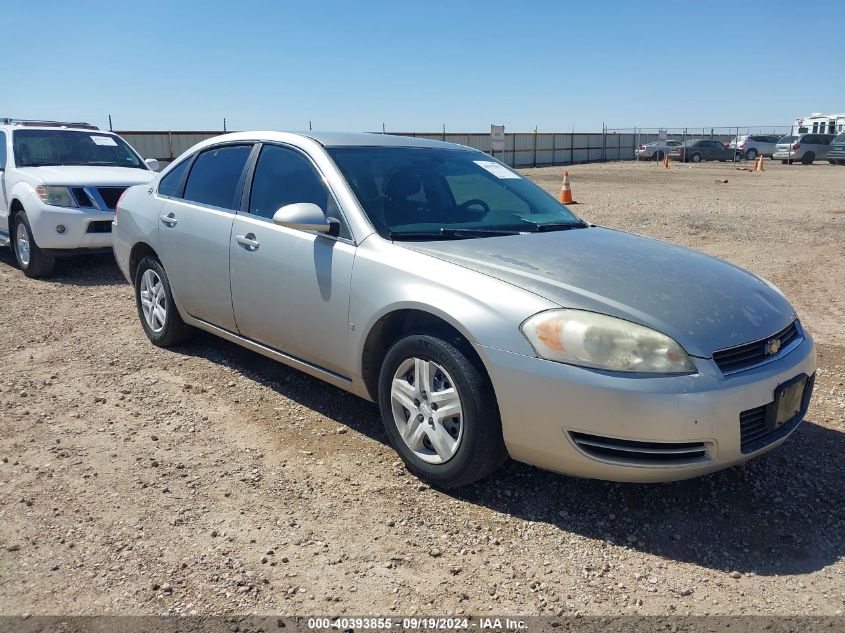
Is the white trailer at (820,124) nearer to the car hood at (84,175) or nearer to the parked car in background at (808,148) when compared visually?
the parked car in background at (808,148)

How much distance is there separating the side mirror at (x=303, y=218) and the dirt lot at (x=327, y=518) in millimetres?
1157

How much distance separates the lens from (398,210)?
158 inches

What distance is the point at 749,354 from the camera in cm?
312

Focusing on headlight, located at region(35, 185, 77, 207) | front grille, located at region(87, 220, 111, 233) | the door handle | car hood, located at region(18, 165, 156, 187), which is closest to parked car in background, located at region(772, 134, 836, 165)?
car hood, located at region(18, 165, 156, 187)

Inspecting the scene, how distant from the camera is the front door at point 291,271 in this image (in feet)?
12.6

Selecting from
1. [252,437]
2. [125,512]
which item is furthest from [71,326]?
[125,512]

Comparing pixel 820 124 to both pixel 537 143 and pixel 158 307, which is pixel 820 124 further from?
pixel 158 307

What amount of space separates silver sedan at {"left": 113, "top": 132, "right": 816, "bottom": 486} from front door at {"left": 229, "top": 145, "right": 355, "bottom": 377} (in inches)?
0.5

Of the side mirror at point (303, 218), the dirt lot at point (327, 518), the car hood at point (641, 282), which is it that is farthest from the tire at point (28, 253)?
the car hood at point (641, 282)

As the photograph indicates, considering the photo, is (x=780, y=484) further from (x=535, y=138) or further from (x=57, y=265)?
(x=535, y=138)

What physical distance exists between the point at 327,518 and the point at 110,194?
21.3 feet

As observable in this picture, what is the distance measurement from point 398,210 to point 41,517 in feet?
A: 7.39

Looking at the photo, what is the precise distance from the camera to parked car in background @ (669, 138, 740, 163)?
42156 mm

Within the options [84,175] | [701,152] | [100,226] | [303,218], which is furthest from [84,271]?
[701,152]
